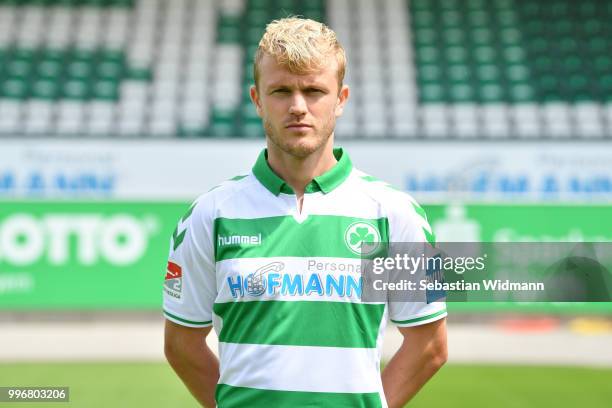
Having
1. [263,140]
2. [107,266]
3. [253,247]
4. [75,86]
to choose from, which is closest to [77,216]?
[107,266]

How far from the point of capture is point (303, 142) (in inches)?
91.8

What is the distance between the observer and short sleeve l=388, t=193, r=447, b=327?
7.76ft

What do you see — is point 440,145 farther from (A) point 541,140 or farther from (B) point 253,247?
(B) point 253,247

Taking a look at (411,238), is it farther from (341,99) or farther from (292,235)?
(341,99)

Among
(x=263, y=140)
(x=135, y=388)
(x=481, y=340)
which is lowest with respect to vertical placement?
(x=481, y=340)

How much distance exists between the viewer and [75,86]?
16.0 meters

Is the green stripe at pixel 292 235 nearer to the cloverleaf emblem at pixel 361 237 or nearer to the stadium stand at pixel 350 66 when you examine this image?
the cloverleaf emblem at pixel 361 237

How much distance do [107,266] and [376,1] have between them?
10190mm

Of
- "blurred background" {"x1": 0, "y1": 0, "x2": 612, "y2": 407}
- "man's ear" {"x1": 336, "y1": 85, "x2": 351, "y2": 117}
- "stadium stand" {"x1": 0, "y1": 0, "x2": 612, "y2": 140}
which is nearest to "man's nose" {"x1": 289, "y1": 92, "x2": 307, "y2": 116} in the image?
"man's ear" {"x1": 336, "y1": 85, "x2": 351, "y2": 117}

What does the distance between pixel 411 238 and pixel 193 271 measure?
63cm

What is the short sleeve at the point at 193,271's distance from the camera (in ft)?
7.82

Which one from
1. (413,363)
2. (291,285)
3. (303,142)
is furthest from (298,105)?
(413,363)

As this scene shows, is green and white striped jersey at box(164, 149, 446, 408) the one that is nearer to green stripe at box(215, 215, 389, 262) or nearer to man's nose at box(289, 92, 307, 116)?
green stripe at box(215, 215, 389, 262)

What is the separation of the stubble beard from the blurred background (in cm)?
494
